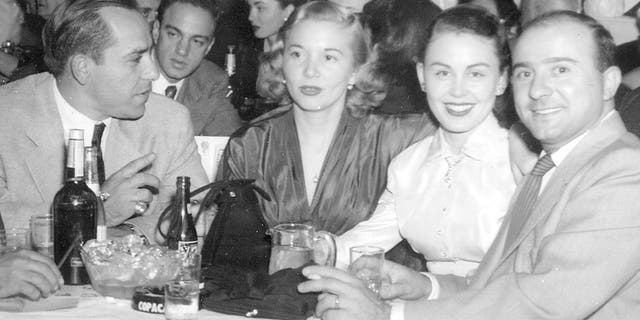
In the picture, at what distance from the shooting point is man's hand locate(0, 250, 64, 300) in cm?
168

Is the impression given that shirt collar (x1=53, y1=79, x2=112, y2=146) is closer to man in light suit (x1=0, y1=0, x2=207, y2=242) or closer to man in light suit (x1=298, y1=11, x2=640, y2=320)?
man in light suit (x1=0, y1=0, x2=207, y2=242)

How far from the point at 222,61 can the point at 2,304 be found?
4.29 meters

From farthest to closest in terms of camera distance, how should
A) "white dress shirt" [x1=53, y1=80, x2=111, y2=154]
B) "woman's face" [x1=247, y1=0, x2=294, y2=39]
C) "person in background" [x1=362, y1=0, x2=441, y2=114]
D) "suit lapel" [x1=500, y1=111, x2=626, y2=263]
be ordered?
"woman's face" [x1=247, y1=0, x2=294, y2=39]
"person in background" [x1=362, y1=0, x2=441, y2=114]
"white dress shirt" [x1=53, y1=80, x2=111, y2=154]
"suit lapel" [x1=500, y1=111, x2=626, y2=263]

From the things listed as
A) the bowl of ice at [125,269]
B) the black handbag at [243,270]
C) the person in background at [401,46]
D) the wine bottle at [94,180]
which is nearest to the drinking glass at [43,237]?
the wine bottle at [94,180]

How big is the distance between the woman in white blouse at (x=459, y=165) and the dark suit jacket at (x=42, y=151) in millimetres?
756

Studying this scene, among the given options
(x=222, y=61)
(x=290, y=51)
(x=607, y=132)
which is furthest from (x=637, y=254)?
(x=222, y=61)

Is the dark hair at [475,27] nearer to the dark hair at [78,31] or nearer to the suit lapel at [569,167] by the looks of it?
the suit lapel at [569,167]

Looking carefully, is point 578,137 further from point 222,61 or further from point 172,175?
point 222,61

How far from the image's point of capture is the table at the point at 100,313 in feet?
5.18

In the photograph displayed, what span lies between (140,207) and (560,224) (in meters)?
1.35

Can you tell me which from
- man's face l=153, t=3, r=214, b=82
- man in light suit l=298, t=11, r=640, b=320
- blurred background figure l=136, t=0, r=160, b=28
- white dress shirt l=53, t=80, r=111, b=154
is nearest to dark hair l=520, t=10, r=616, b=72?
man in light suit l=298, t=11, r=640, b=320

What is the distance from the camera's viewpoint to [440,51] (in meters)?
2.43

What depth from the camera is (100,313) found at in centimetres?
161

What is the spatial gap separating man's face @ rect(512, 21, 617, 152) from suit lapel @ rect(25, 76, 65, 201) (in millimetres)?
1579
